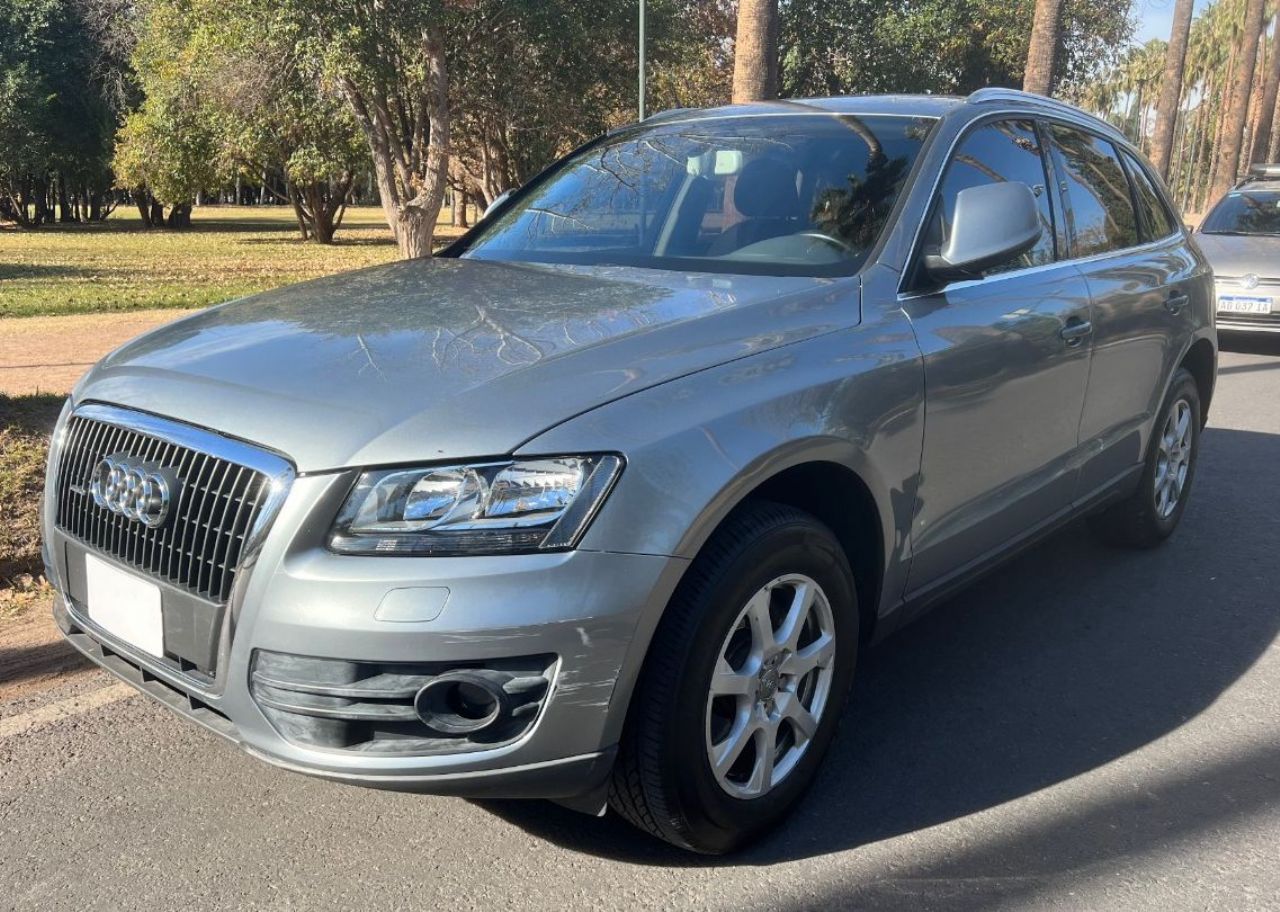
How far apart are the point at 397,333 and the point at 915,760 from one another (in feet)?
6.13

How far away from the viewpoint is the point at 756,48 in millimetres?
10867

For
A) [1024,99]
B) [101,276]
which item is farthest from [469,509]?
[101,276]

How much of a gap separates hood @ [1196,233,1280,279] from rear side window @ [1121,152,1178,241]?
6.10 m

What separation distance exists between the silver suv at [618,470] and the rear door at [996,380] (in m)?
0.02

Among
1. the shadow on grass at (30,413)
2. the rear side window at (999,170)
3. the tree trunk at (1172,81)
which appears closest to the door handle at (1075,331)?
the rear side window at (999,170)

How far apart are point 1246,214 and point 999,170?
9.99 meters

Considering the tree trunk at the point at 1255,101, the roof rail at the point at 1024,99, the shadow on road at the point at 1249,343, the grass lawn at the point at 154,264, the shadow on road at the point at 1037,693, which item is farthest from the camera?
the tree trunk at the point at 1255,101

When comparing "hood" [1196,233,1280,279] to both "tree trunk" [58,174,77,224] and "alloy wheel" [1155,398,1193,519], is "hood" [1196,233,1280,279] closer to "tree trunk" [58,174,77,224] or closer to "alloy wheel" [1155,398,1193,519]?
"alloy wheel" [1155,398,1193,519]

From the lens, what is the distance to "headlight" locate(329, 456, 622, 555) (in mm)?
2170

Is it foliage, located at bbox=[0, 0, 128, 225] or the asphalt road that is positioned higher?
foliage, located at bbox=[0, 0, 128, 225]

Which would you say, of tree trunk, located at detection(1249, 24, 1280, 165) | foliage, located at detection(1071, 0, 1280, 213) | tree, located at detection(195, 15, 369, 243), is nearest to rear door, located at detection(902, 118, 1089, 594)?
tree, located at detection(195, 15, 369, 243)

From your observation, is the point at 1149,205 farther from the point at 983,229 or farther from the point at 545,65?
the point at 545,65

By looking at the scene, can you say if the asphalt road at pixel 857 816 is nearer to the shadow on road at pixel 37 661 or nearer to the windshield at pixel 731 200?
the shadow on road at pixel 37 661

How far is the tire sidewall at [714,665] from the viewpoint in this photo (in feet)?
7.86
